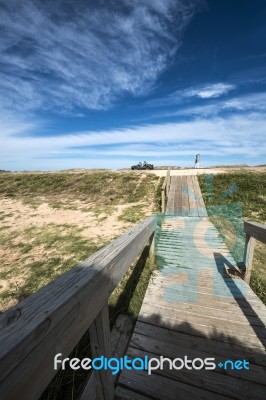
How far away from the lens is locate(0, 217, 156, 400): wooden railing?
2.27 feet

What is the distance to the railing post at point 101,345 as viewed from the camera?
1.45m

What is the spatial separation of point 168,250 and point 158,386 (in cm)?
311

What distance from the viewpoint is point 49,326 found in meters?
0.85

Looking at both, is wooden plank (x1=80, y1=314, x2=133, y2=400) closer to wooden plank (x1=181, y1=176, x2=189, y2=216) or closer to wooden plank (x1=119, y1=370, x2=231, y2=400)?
wooden plank (x1=119, y1=370, x2=231, y2=400)

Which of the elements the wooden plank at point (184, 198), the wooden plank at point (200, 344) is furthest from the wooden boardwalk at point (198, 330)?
the wooden plank at point (184, 198)

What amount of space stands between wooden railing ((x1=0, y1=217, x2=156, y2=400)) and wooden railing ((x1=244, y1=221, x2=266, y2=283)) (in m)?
2.32

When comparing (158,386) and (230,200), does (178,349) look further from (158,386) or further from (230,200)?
(230,200)

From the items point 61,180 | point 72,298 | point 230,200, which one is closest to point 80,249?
point 72,298

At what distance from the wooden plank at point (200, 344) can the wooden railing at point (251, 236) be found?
4.33ft

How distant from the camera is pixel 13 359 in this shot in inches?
26.5

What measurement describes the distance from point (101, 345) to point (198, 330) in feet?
5.56

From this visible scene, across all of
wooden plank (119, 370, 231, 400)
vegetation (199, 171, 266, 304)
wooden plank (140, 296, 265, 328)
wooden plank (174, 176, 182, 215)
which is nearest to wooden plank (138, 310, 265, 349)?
wooden plank (140, 296, 265, 328)

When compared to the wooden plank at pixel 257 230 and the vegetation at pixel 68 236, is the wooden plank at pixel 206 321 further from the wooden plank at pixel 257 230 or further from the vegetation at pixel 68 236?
the wooden plank at pixel 257 230

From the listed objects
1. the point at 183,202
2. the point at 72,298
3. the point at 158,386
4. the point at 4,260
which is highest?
the point at 72,298
